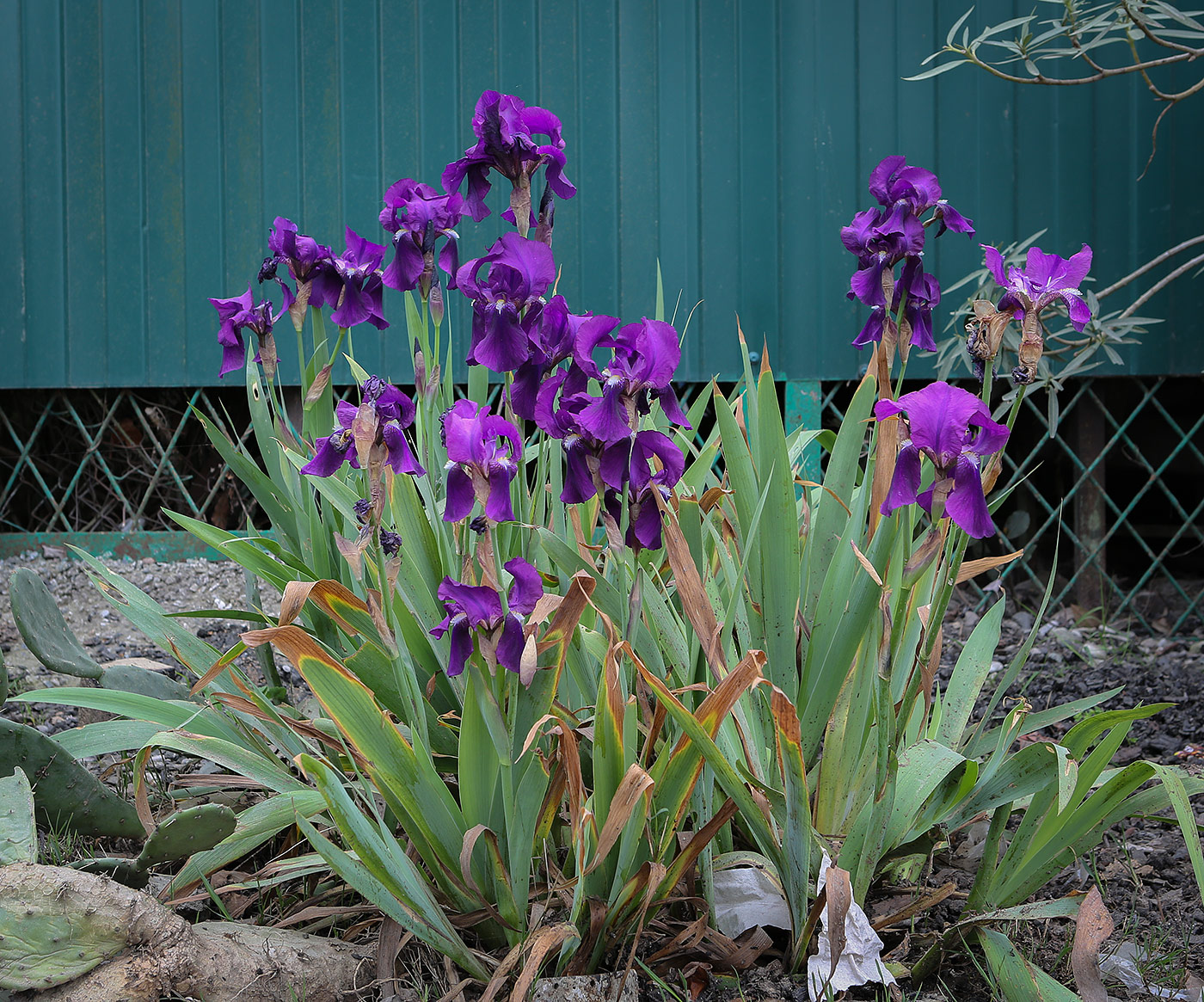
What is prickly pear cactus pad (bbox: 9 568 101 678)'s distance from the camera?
1444mm

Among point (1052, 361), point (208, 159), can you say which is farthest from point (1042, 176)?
point (208, 159)

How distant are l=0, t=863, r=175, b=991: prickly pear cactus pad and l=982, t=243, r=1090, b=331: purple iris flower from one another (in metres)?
1.14

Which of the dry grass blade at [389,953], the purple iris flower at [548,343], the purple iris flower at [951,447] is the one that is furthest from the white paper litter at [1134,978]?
the purple iris flower at [548,343]

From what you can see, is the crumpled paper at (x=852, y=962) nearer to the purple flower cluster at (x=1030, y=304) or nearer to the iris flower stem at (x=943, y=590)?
the iris flower stem at (x=943, y=590)

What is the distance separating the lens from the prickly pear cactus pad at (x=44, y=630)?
144cm

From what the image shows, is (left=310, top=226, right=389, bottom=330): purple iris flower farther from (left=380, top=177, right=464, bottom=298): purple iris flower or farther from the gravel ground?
the gravel ground

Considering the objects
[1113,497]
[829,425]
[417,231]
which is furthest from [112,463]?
[1113,497]

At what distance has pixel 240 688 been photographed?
1375 millimetres

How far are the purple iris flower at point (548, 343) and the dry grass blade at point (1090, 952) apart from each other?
79 centimetres

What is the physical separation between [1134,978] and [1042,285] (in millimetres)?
834

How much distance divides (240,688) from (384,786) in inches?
19.3

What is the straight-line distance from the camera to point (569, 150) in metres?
3.21

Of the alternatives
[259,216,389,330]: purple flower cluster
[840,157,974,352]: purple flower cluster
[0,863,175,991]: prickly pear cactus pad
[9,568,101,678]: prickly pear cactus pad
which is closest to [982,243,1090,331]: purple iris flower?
[840,157,974,352]: purple flower cluster

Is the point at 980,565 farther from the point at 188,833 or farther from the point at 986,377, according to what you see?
the point at 188,833
